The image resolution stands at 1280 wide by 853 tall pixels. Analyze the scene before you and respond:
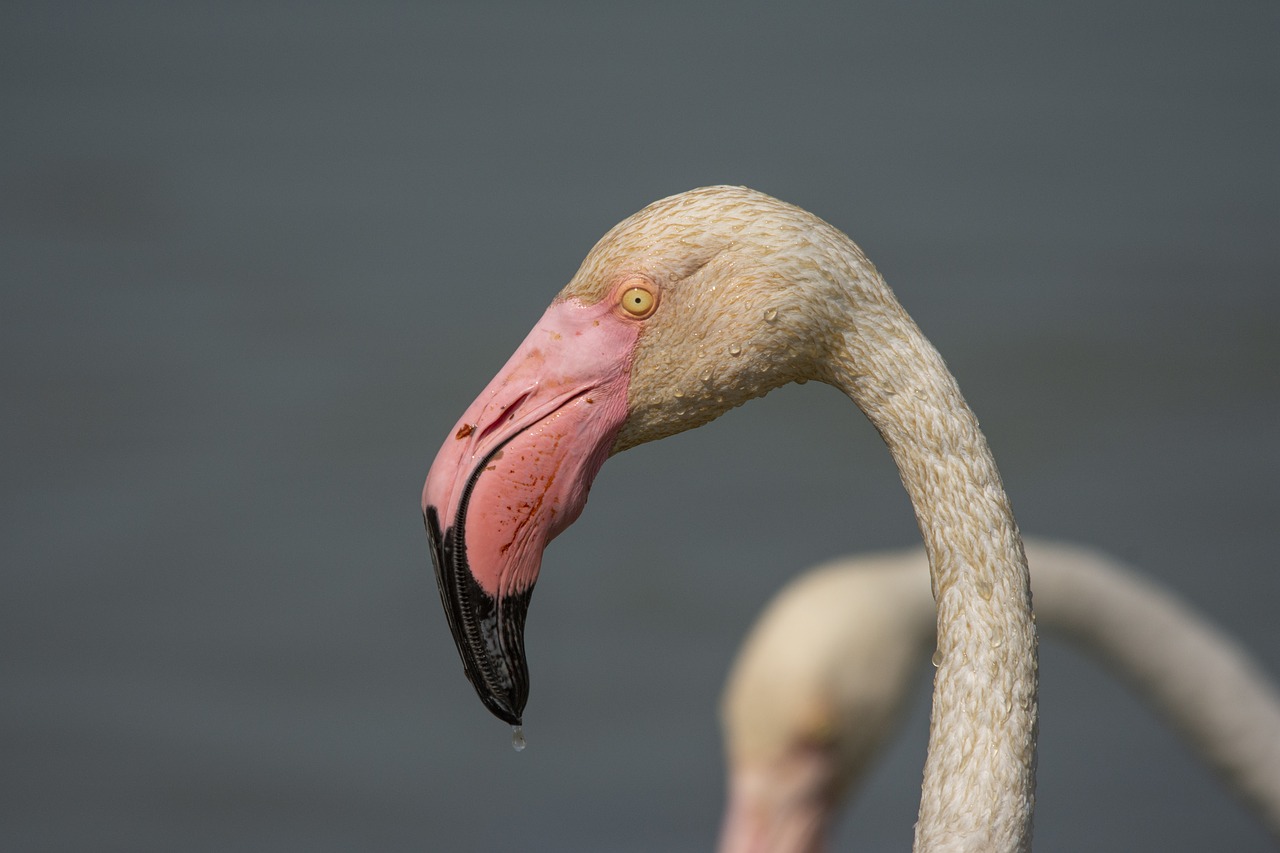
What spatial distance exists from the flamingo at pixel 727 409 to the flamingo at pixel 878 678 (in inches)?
48.6

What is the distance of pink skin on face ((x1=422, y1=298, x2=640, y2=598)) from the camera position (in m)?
1.30

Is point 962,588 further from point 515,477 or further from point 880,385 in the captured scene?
point 515,477

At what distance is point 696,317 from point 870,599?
1.55 m

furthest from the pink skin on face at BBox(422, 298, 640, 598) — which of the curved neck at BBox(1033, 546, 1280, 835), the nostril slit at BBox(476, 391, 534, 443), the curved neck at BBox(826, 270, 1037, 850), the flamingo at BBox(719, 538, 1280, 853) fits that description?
the curved neck at BBox(1033, 546, 1280, 835)

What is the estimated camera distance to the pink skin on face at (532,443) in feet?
4.25

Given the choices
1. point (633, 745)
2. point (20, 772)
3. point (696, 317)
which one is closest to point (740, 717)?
A: point (696, 317)

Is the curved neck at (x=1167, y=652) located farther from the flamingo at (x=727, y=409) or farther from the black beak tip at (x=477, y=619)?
the black beak tip at (x=477, y=619)

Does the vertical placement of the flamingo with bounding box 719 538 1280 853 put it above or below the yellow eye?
below

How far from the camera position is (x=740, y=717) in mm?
2590

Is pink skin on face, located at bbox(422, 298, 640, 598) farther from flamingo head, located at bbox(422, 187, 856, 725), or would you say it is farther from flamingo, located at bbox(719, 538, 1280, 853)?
flamingo, located at bbox(719, 538, 1280, 853)


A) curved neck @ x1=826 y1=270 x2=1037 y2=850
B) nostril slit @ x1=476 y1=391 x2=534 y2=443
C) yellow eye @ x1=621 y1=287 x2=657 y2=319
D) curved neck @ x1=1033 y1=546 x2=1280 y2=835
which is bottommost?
curved neck @ x1=1033 y1=546 x2=1280 y2=835

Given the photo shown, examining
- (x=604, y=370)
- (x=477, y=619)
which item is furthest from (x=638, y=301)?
(x=477, y=619)

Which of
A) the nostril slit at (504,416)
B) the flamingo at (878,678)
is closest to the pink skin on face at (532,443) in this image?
the nostril slit at (504,416)

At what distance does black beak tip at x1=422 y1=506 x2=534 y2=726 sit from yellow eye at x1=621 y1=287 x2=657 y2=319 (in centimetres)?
24
